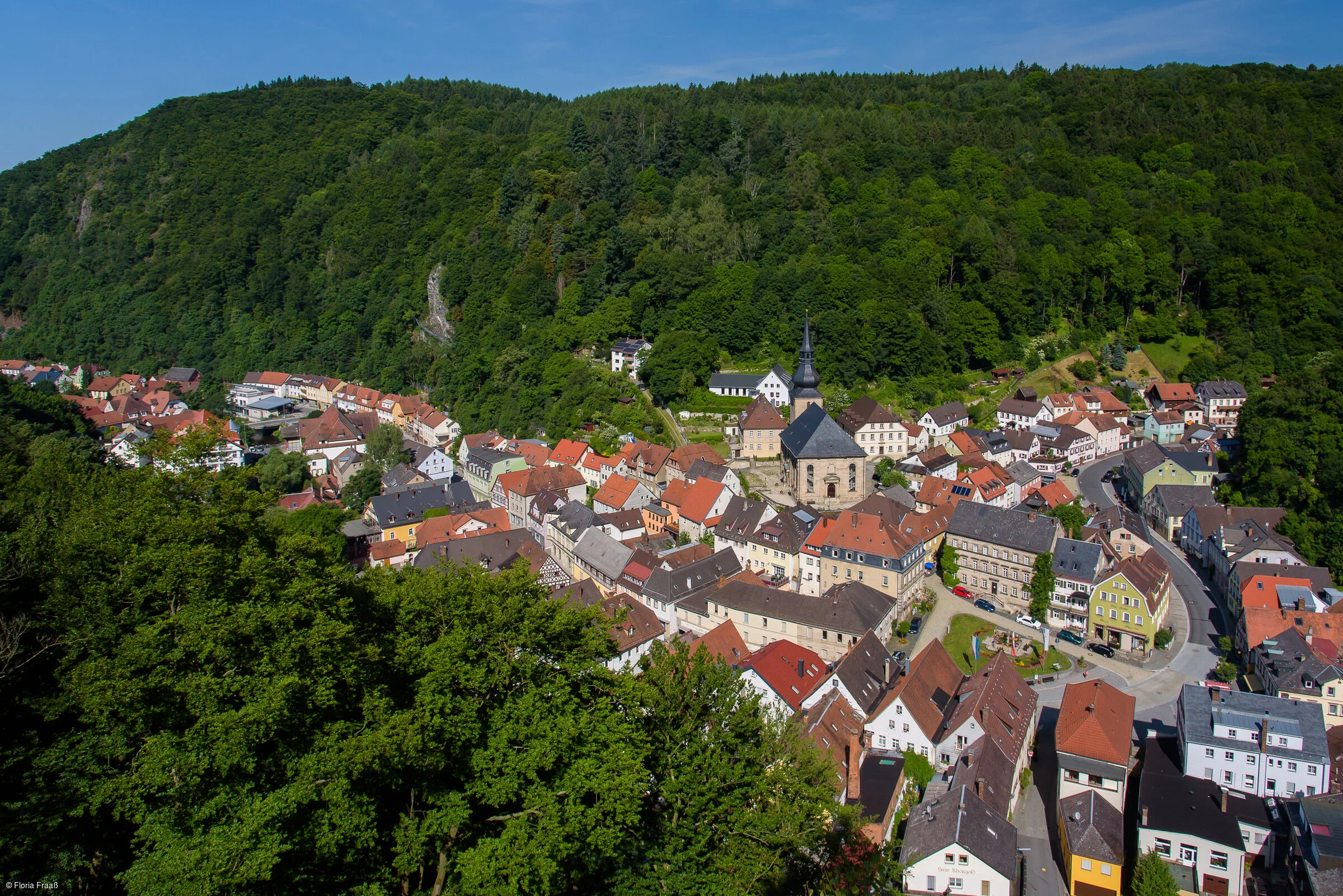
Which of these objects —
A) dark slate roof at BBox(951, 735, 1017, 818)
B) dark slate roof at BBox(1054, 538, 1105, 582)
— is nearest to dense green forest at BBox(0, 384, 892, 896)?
dark slate roof at BBox(951, 735, 1017, 818)

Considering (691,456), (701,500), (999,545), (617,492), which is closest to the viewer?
(999,545)

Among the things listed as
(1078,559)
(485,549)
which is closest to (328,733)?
(485,549)

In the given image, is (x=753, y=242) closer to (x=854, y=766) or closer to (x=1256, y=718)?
(x=854, y=766)

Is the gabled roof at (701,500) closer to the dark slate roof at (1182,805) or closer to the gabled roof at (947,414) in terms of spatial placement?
the gabled roof at (947,414)

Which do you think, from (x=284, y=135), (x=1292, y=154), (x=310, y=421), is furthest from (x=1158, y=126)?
(x=284, y=135)

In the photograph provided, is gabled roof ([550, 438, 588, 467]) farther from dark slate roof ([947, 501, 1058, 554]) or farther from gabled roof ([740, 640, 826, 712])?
gabled roof ([740, 640, 826, 712])
